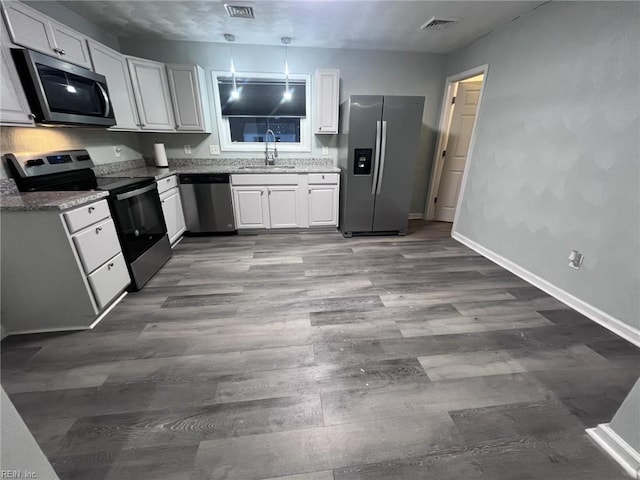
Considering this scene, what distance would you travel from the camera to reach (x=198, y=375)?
4.81ft

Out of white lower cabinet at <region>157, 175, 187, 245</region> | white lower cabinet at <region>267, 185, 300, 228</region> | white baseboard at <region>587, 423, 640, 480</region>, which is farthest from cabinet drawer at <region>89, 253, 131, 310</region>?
white baseboard at <region>587, 423, 640, 480</region>

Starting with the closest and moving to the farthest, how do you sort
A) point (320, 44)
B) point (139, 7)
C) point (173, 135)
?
1. point (139, 7)
2. point (320, 44)
3. point (173, 135)

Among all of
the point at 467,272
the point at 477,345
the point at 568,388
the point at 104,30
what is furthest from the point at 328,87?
the point at 568,388

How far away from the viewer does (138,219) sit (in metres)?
2.29

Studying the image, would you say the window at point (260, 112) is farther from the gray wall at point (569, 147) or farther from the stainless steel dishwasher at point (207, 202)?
the gray wall at point (569, 147)

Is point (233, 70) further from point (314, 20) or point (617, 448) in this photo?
point (617, 448)

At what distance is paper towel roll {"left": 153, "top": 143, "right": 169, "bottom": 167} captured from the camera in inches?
132

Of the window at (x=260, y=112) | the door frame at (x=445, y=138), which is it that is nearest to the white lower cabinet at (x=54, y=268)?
the window at (x=260, y=112)

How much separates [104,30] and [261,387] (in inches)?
164

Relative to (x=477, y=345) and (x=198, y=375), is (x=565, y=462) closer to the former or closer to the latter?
(x=477, y=345)

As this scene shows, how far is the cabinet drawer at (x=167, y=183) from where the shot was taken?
281 centimetres

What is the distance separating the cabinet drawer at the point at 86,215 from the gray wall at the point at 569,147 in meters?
3.68

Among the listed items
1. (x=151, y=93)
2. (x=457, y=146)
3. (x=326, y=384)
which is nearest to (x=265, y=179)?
(x=151, y=93)

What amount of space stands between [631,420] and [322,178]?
3175 mm
